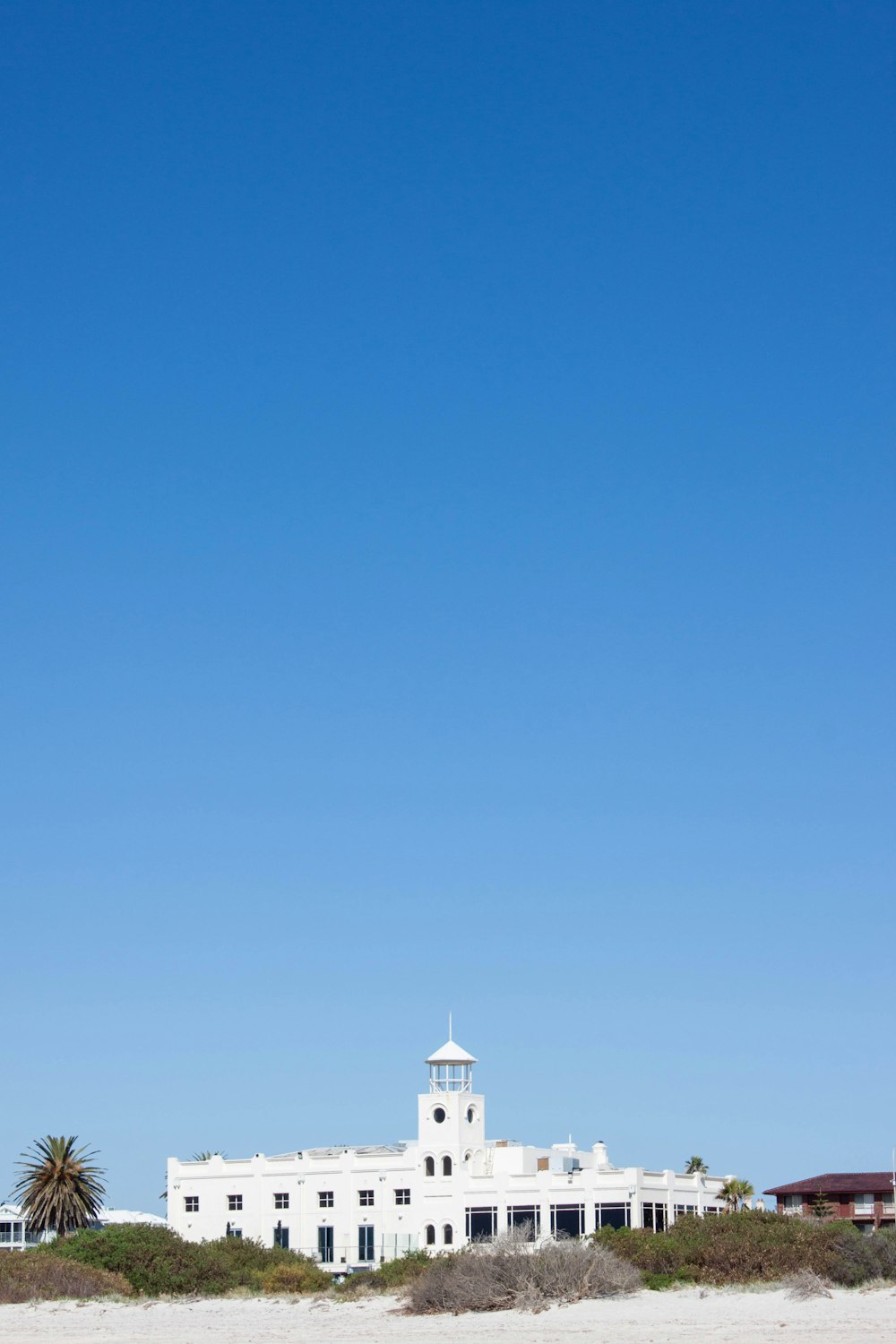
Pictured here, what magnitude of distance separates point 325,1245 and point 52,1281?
28516mm

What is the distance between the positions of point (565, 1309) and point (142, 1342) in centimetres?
1062

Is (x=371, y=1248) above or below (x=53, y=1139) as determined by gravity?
below

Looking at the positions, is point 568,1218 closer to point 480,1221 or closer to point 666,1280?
point 480,1221

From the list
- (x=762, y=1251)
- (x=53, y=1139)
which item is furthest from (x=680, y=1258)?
(x=53, y=1139)

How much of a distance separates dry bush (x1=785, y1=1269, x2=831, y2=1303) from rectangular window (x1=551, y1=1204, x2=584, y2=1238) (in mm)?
30847

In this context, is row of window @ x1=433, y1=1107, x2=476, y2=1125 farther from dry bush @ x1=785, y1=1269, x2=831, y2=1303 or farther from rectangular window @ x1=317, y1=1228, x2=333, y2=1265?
dry bush @ x1=785, y1=1269, x2=831, y2=1303

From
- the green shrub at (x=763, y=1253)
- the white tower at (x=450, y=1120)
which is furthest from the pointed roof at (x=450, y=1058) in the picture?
the green shrub at (x=763, y=1253)

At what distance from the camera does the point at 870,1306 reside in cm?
3928

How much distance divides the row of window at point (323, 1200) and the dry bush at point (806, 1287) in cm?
3583

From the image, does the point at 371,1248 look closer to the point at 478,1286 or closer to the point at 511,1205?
the point at 511,1205

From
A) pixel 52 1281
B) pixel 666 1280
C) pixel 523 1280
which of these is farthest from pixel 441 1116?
pixel 523 1280

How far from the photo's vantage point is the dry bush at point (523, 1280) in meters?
43.0

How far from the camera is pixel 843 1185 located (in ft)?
318

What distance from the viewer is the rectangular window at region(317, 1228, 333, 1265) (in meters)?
74.8
